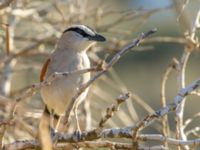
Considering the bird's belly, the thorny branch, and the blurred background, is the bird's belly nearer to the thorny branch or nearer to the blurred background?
the blurred background

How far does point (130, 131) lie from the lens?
10.3 ft

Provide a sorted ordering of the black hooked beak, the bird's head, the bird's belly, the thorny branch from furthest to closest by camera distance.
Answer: the bird's head < the black hooked beak < the bird's belly < the thorny branch

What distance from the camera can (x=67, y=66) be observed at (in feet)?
16.1

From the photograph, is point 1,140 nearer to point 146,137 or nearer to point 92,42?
point 146,137

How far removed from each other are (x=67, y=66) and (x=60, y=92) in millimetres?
210

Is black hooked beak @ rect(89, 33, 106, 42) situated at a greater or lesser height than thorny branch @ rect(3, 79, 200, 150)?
greater

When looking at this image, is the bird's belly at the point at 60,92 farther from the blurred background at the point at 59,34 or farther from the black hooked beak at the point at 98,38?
the black hooked beak at the point at 98,38

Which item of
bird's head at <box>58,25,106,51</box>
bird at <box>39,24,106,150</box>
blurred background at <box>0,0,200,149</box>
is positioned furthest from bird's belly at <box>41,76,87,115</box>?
bird's head at <box>58,25,106,51</box>

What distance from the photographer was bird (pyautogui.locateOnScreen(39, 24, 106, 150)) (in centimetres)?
482

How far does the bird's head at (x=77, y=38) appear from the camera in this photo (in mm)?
5160

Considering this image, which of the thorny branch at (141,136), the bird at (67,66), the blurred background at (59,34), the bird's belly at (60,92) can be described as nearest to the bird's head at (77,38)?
the bird at (67,66)

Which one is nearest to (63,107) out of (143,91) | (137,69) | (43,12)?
(43,12)

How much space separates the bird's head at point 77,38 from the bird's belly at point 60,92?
0.46 m

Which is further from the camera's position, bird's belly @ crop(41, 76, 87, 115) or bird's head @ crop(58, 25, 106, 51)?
bird's head @ crop(58, 25, 106, 51)
